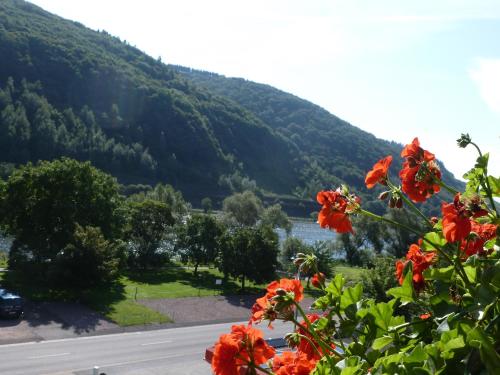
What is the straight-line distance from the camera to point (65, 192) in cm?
2755

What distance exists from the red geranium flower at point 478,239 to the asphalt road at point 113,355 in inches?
619

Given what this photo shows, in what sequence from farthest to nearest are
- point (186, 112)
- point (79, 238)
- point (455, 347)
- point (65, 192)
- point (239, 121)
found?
point (239, 121) → point (186, 112) → point (65, 192) → point (79, 238) → point (455, 347)

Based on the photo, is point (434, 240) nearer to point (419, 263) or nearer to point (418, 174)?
point (419, 263)

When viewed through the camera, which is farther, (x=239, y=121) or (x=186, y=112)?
(x=239, y=121)

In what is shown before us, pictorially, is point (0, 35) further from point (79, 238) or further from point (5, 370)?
point (5, 370)

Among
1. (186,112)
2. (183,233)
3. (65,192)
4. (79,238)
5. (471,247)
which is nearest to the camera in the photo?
(471,247)

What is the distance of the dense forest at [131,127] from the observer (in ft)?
395

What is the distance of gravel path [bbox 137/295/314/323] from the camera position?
2533 centimetres

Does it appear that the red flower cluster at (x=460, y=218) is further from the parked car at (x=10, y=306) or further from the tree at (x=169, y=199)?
the tree at (x=169, y=199)

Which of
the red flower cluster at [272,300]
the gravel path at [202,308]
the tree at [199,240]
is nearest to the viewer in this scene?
the red flower cluster at [272,300]

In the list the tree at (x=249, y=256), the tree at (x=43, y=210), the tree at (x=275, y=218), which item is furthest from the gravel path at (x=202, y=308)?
the tree at (x=275, y=218)

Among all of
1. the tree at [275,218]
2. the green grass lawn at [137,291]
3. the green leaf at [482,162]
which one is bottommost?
the green grass lawn at [137,291]

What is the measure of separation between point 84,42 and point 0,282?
178792mm

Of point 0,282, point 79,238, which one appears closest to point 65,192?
point 79,238
